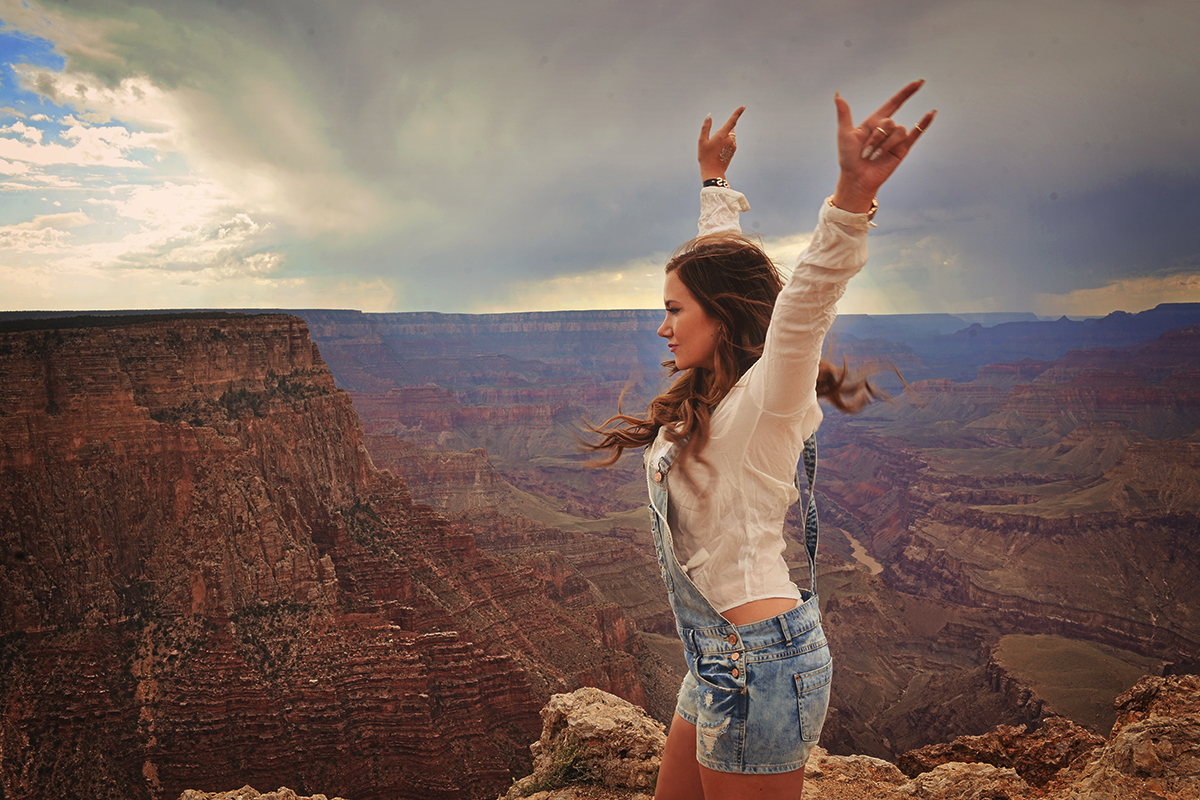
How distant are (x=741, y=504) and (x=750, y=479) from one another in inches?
3.6

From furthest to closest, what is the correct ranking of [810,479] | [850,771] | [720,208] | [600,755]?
[850,771] → [600,755] → [720,208] → [810,479]

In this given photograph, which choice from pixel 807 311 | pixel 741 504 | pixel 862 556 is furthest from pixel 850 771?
pixel 862 556

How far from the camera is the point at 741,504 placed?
231 centimetres

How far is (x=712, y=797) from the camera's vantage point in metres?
2.36

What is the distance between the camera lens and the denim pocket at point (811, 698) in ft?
7.43

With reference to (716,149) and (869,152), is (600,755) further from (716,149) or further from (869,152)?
(869,152)

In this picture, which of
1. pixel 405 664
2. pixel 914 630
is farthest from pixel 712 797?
pixel 914 630

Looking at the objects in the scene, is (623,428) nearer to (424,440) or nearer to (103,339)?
(103,339)

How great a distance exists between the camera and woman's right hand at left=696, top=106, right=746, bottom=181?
10.5ft

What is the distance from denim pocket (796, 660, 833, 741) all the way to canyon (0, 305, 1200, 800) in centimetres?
104

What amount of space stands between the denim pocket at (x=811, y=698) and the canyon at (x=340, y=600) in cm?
104

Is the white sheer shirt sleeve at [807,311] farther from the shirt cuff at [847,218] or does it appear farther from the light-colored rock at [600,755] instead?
the light-colored rock at [600,755]

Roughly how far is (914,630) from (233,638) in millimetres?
42795

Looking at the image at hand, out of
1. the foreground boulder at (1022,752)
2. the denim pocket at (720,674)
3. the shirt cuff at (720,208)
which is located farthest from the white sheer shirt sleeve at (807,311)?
the foreground boulder at (1022,752)
